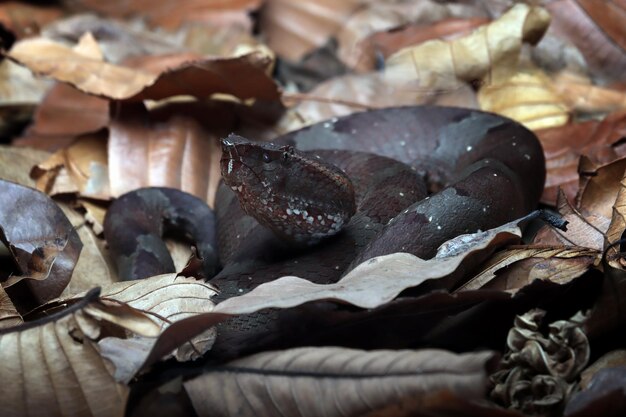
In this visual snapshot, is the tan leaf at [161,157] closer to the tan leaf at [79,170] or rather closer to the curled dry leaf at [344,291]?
the tan leaf at [79,170]

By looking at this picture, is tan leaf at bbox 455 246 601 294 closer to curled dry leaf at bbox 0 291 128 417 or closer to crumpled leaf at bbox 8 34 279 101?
curled dry leaf at bbox 0 291 128 417

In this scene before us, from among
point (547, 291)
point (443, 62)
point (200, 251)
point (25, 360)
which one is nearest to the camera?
point (25, 360)

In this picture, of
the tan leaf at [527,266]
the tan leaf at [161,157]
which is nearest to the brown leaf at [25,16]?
the tan leaf at [161,157]

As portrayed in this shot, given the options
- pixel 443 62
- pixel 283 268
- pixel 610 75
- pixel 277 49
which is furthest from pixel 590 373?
pixel 277 49

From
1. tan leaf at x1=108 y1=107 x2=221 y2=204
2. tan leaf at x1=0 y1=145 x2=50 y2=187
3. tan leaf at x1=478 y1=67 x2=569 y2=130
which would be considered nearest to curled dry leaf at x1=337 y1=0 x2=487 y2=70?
tan leaf at x1=478 y1=67 x2=569 y2=130

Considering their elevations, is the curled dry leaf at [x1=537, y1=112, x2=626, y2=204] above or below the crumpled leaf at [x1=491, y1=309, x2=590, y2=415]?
below

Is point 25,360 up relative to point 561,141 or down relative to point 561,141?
up

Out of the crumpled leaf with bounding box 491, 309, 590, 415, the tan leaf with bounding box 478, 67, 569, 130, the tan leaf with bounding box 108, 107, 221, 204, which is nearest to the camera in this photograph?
the crumpled leaf with bounding box 491, 309, 590, 415

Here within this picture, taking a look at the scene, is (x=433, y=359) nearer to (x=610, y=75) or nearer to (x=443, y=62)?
(x=443, y=62)
